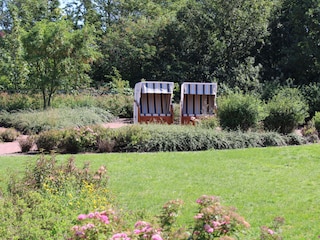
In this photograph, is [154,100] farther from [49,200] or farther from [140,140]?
[49,200]

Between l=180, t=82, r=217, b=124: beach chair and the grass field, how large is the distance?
17.3ft

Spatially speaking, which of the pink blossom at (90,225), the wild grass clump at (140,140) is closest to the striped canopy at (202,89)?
the wild grass clump at (140,140)

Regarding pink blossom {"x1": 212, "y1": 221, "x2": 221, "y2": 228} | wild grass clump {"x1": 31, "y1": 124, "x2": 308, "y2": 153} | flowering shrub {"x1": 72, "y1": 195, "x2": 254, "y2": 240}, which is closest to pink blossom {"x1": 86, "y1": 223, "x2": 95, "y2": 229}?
flowering shrub {"x1": 72, "y1": 195, "x2": 254, "y2": 240}

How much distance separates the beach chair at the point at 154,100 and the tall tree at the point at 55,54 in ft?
13.3

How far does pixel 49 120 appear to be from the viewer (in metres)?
12.9

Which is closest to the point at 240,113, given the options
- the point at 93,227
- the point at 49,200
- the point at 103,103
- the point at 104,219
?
the point at 49,200

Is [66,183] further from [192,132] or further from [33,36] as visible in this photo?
[33,36]

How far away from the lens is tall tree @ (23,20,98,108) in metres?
16.0

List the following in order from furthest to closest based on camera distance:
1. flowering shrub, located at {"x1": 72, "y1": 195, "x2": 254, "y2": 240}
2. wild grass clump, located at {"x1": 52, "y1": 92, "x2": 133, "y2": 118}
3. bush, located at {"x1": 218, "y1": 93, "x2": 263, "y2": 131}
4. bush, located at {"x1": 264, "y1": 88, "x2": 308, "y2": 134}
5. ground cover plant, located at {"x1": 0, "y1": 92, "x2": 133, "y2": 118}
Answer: wild grass clump, located at {"x1": 52, "y1": 92, "x2": 133, "y2": 118}, ground cover plant, located at {"x1": 0, "y1": 92, "x2": 133, "y2": 118}, bush, located at {"x1": 264, "y1": 88, "x2": 308, "y2": 134}, bush, located at {"x1": 218, "y1": 93, "x2": 263, "y2": 131}, flowering shrub, located at {"x1": 72, "y1": 195, "x2": 254, "y2": 240}

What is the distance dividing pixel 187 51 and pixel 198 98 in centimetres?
893

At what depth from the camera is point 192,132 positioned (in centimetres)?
940

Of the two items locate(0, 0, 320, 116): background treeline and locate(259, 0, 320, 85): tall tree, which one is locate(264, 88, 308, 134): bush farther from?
locate(259, 0, 320, 85): tall tree

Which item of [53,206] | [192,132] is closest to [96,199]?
[53,206]

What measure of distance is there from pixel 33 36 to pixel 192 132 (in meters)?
9.37
